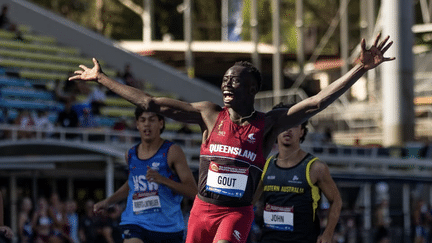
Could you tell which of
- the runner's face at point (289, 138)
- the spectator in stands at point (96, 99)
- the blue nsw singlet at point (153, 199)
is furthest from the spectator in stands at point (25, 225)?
the spectator in stands at point (96, 99)

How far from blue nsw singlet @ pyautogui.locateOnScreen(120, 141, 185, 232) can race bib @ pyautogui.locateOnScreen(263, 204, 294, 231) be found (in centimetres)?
85

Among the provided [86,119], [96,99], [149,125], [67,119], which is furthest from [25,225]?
[96,99]

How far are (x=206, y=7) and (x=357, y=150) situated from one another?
110 ft

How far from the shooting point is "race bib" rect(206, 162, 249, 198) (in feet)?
19.7

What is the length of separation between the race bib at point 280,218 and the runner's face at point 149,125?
4.22ft

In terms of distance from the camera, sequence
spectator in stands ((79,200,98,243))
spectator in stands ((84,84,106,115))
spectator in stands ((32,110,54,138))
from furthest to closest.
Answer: spectator in stands ((84,84,106,115)) → spectator in stands ((32,110,54,138)) → spectator in stands ((79,200,98,243))

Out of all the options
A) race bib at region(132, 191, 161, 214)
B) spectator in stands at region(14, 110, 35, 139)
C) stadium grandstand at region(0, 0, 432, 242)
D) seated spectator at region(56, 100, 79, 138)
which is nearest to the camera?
race bib at region(132, 191, 161, 214)

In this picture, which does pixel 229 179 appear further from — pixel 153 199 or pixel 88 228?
pixel 88 228

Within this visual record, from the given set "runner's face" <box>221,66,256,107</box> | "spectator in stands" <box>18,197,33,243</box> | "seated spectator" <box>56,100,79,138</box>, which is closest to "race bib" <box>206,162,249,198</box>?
"runner's face" <box>221,66,256,107</box>

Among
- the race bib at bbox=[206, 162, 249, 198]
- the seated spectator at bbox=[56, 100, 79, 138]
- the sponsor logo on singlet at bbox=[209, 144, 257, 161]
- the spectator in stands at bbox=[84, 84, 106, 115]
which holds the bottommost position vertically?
the race bib at bbox=[206, 162, 249, 198]

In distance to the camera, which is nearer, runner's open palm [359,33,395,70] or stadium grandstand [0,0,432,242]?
runner's open palm [359,33,395,70]

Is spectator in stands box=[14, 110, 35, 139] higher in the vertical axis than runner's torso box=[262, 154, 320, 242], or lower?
higher

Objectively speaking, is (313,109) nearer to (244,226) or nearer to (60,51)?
(244,226)

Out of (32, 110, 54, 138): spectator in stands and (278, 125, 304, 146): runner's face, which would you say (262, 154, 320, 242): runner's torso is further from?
(32, 110, 54, 138): spectator in stands
